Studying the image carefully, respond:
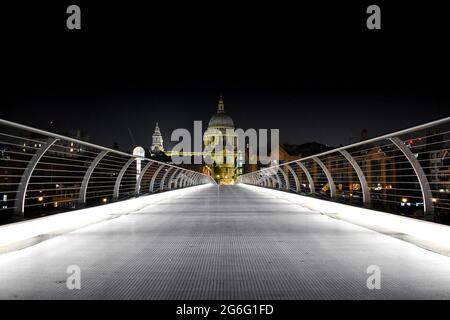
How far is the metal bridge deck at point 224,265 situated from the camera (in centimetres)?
292

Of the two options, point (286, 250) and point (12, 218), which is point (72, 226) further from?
point (286, 250)

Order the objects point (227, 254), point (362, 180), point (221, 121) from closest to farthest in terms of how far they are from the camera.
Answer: point (227, 254) → point (362, 180) → point (221, 121)

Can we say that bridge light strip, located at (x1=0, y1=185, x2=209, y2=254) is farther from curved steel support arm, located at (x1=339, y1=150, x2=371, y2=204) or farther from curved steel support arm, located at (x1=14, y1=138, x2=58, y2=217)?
curved steel support arm, located at (x1=339, y1=150, x2=371, y2=204)

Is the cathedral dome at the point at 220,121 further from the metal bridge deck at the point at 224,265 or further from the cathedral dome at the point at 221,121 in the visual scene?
the metal bridge deck at the point at 224,265

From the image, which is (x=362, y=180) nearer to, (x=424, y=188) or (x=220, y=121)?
(x=424, y=188)

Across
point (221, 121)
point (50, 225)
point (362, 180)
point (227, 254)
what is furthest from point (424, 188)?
point (221, 121)

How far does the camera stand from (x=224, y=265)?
3781mm

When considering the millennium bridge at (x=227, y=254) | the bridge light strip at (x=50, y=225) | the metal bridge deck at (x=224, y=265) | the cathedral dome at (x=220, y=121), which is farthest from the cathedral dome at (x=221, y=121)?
the metal bridge deck at (x=224, y=265)

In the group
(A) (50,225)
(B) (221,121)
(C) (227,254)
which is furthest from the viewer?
(B) (221,121)

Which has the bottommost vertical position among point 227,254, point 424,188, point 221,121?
point 227,254

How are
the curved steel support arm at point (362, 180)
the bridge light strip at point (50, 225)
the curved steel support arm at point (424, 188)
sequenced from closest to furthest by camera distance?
1. the bridge light strip at point (50, 225)
2. the curved steel support arm at point (424, 188)
3. the curved steel support arm at point (362, 180)
